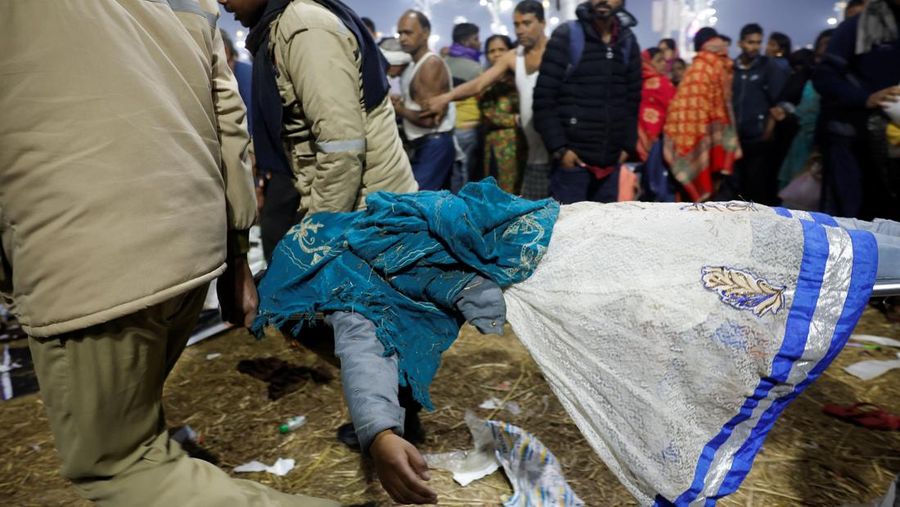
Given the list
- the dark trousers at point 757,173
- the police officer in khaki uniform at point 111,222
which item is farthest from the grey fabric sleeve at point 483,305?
the dark trousers at point 757,173

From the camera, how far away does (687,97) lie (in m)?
4.50

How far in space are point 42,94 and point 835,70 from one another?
4177 millimetres

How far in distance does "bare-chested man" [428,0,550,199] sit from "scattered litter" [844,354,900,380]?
7.59 feet

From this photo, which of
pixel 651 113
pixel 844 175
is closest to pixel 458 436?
pixel 844 175

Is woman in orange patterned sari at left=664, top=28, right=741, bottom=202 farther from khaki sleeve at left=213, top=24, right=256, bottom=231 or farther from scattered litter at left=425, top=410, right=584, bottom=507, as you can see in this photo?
khaki sleeve at left=213, top=24, right=256, bottom=231

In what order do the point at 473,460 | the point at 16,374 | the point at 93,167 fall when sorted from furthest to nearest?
1. the point at 16,374
2. the point at 473,460
3. the point at 93,167

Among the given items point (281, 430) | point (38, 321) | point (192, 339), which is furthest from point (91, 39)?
point (192, 339)

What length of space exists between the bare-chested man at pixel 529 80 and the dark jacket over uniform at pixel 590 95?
0.47m

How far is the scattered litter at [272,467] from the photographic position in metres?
2.29

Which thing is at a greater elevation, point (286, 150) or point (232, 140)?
point (232, 140)

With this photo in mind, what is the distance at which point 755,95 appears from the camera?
4.99 m

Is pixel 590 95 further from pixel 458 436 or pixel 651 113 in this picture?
pixel 458 436

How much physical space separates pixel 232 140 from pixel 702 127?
389cm

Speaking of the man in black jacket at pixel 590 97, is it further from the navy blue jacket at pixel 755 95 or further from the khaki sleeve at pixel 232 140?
the khaki sleeve at pixel 232 140
